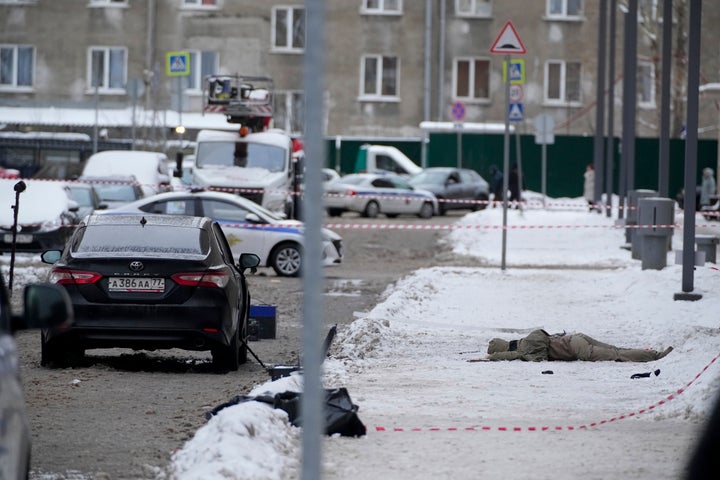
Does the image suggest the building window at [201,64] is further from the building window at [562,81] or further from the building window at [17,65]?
the building window at [562,81]

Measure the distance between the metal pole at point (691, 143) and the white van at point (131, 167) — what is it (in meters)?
18.5

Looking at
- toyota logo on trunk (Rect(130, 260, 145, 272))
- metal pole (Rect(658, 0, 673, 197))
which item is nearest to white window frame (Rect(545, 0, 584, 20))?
metal pole (Rect(658, 0, 673, 197))

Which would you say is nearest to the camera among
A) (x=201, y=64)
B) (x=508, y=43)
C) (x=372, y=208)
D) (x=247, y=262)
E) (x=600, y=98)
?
(x=247, y=262)

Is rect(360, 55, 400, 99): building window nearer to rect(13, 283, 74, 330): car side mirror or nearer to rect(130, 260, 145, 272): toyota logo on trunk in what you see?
rect(130, 260, 145, 272): toyota logo on trunk

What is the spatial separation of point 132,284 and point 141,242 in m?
0.51

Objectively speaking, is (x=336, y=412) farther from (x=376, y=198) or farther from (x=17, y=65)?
(x=17, y=65)

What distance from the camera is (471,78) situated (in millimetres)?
58812

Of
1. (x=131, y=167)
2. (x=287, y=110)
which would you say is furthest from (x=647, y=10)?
→ (x=131, y=167)

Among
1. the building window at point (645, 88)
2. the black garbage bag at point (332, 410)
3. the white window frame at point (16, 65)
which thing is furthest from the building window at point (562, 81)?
the black garbage bag at point (332, 410)

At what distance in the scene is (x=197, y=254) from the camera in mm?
12664

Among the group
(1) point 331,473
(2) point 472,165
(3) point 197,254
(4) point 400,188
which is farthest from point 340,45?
(1) point 331,473

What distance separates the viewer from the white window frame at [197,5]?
57688mm

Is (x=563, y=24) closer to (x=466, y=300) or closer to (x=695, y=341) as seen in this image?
(x=466, y=300)

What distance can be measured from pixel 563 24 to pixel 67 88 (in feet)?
61.9
